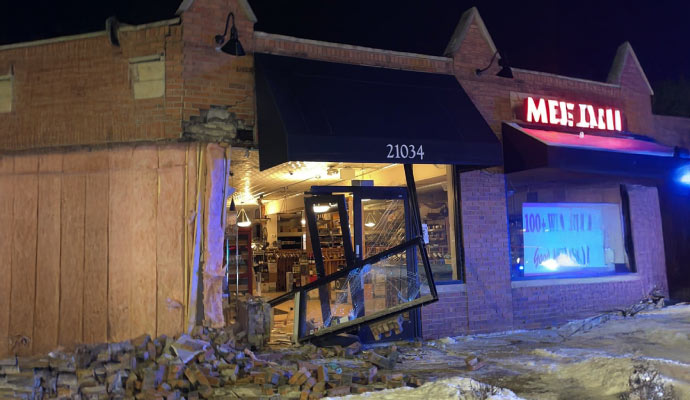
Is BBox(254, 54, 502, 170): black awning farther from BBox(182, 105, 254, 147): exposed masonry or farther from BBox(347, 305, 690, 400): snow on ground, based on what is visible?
BBox(347, 305, 690, 400): snow on ground

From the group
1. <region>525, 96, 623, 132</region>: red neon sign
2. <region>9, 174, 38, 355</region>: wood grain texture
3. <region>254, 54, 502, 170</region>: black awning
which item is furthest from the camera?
<region>525, 96, 623, 132</region>: red neon sign

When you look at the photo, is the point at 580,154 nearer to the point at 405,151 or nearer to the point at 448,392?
the point at 405,151

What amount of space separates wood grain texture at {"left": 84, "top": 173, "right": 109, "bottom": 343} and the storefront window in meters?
7.02

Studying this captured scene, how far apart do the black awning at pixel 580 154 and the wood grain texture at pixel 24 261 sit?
25.6ft

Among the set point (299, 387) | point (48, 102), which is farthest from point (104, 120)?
point (299, 387)

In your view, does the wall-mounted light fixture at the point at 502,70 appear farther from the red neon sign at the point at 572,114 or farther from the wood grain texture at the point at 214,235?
the wood grain texture at the point at 214,235

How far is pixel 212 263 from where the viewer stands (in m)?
7.58

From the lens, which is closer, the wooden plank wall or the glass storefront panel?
the wooden plank wall

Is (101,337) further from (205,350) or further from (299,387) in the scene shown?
(299,387)

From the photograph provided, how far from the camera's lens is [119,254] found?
7488 mm

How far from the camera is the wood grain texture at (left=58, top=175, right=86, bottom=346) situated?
7.46 m

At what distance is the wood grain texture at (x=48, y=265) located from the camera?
7.50m

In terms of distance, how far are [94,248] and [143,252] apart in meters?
0.73

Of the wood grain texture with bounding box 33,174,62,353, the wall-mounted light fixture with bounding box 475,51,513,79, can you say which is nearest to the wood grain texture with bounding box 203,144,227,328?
the wood grain texture with bounding box 33,174,62,353
